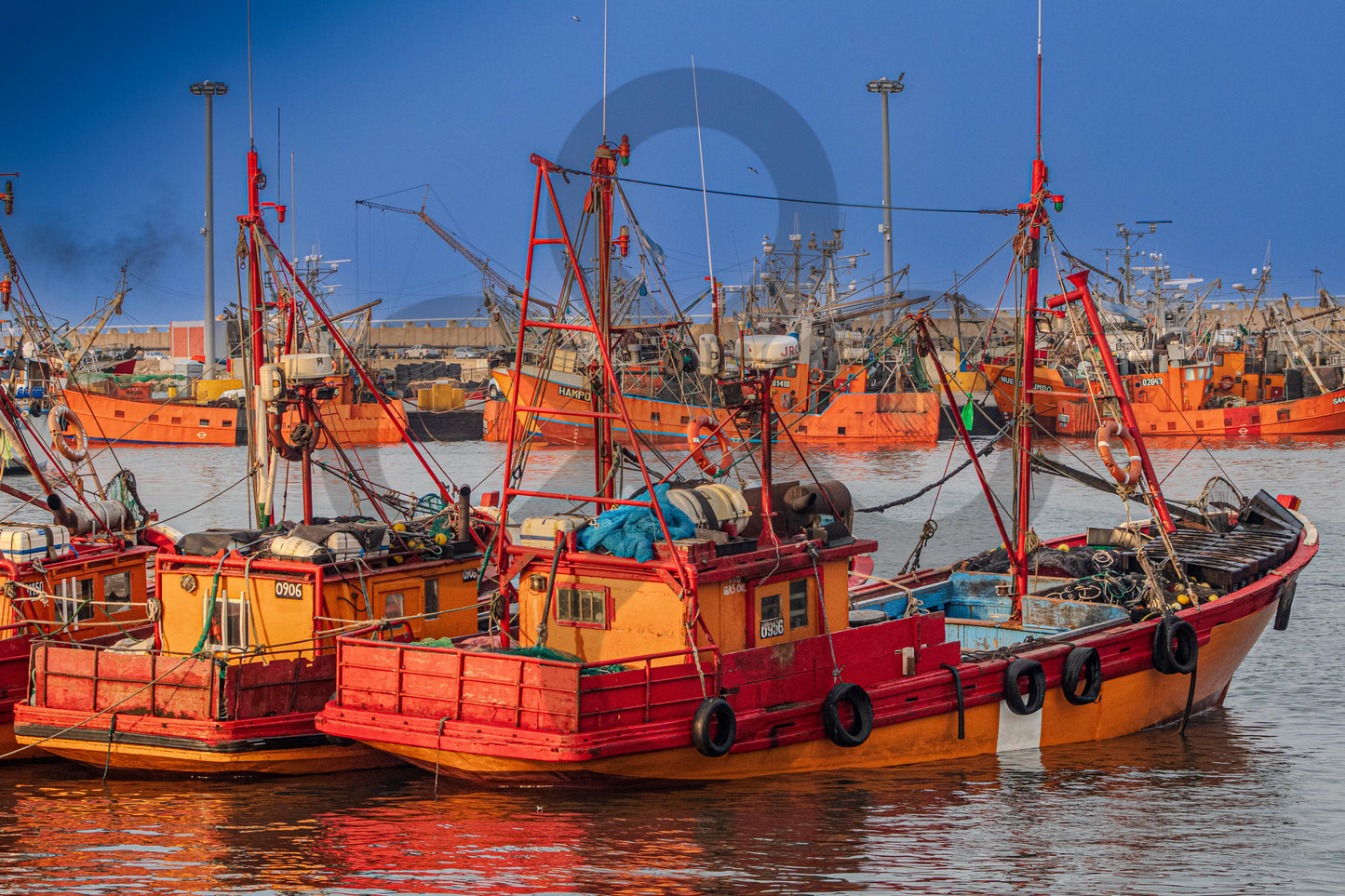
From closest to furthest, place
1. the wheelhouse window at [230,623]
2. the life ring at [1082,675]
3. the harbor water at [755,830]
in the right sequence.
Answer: the harbor water at [755,830] → the wheelhouse window at [230,623] → the life ring at [1082,675]

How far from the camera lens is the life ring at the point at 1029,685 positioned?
1692 centimetres

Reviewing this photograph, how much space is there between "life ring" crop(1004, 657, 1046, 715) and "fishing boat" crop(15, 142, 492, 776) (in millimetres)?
7010

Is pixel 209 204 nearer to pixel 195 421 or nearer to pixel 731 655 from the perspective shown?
pixel 195 421

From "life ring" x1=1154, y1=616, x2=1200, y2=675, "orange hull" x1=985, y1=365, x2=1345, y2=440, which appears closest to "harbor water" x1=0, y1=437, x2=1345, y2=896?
"life ring" x1=1154, y1=616, x2=1200, y2=675

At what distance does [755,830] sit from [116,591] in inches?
401

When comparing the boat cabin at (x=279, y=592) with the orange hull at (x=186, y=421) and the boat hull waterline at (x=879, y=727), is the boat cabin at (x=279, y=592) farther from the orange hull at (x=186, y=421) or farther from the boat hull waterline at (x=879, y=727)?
the orange hull at (x=186, y=421)

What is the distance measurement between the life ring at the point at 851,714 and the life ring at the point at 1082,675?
10.6ft

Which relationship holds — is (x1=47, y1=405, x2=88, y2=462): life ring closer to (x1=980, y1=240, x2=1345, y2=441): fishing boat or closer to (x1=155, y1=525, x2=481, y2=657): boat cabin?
(x1=155, y1=525, x2=481, y2=657): boat cabin

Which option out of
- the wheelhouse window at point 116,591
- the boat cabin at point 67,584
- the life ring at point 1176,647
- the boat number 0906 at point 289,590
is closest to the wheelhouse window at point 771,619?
the boat number 0906 at point 289,590

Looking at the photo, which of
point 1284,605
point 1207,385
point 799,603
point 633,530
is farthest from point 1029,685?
point 1207,385

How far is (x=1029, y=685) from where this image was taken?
17203 mm

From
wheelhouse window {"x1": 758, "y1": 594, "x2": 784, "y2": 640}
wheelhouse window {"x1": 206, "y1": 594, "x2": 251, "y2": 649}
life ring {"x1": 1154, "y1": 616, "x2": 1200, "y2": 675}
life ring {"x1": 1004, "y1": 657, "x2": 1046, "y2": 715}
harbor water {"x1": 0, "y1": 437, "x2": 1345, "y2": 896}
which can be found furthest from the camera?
life ring {"x1": 1154, "y1": 616, "x2": 1200, "y2": 675}

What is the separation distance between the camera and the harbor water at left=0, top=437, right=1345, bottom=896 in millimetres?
12852

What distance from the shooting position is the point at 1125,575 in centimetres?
2038
